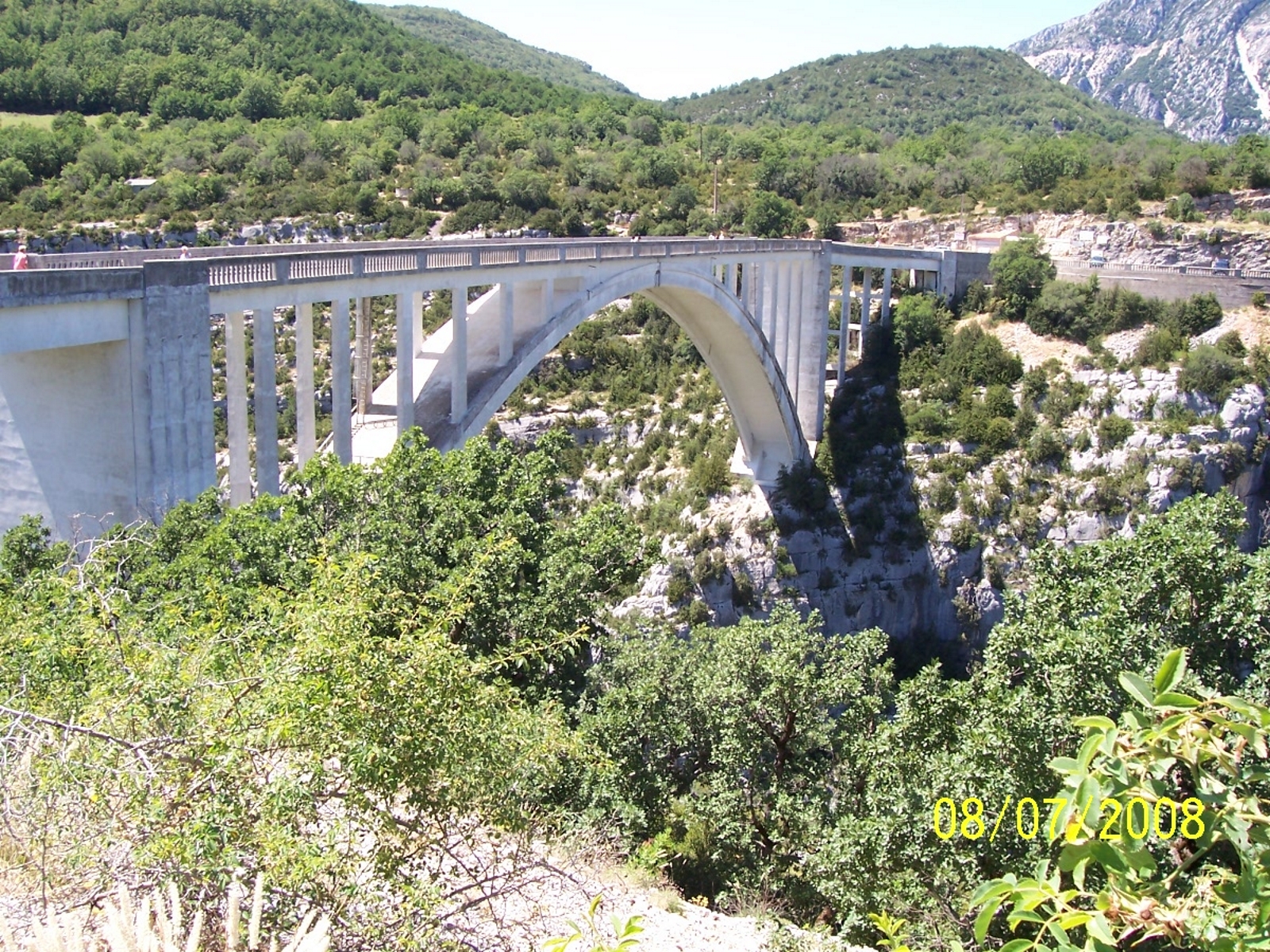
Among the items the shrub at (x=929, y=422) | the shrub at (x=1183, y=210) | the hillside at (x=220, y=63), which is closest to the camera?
the shrub at (x=929, y=422)

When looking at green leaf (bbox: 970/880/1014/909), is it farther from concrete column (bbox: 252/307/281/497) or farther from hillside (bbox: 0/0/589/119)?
hillside (bbox: 0/0/589/119)

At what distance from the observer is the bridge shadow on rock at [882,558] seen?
113 feet

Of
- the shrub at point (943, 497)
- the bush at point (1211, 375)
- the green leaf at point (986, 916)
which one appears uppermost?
the green leaf at point (986, 916)

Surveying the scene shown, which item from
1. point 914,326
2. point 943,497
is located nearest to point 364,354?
point 943,497

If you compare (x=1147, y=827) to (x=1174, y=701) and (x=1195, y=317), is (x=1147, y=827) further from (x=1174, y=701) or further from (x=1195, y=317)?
(x=1195, y=317)

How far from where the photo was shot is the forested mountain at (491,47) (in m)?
133

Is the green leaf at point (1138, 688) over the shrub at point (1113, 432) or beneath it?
over

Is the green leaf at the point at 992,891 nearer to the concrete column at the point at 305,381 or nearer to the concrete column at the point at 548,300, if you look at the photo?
the concrete column at the point at 305,381

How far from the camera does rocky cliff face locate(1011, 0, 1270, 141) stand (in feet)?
542

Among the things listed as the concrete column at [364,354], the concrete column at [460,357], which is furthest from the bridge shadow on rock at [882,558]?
the concrete column at [460,357]

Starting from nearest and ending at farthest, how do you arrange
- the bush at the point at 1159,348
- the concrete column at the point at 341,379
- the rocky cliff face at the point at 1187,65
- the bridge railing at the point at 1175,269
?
the concrete column at the point at 341,379 < the bush at the point at 1159,348 < the bridge railing at the point at 1175,269 < the rocky cliff face at the point at 1187,65

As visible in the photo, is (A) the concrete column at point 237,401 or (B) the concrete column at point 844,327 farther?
(B) the concrete column at point 844,327

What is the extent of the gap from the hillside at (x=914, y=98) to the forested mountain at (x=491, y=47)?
56.0 feet

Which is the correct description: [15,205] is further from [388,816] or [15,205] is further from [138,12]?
[388,816]
